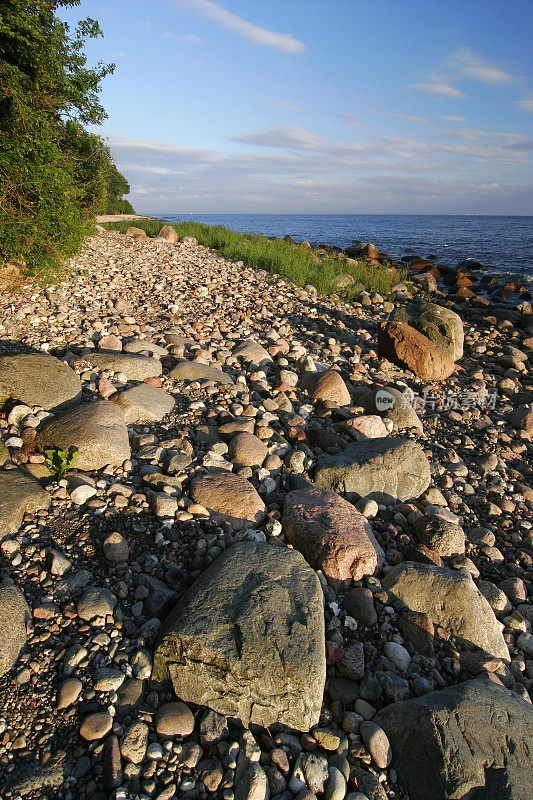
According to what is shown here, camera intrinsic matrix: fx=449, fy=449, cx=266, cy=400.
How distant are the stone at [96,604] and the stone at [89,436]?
1.09 metres

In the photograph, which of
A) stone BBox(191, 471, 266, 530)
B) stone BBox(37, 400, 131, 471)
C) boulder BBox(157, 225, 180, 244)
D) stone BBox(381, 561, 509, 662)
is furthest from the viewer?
boulder BBox(157, 225, 180, 244)

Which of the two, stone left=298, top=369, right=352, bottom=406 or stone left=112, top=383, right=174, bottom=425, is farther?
stone left=298, top=369, right=352, bottom=406

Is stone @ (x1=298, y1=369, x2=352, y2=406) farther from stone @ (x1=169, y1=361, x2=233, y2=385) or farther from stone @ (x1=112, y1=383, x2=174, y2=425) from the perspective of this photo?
stone @ (x1=112, y1=383, x2=174, y2=425)

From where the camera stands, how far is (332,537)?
300 centimetres

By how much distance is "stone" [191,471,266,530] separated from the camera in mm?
3145

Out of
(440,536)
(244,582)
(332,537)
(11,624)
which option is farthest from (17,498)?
(440,536)

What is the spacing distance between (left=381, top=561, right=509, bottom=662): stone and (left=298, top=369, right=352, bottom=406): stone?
2734 millimetres

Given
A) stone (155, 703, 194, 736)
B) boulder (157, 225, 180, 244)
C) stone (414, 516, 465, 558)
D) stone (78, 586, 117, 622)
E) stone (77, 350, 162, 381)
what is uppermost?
boulder (157, 225, 180, 244)

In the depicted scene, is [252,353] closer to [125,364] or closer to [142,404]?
[125,364]

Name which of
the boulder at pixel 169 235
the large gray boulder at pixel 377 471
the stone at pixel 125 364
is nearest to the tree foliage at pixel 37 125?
the stone at pixel 125 364

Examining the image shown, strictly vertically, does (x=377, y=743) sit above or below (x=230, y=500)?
below

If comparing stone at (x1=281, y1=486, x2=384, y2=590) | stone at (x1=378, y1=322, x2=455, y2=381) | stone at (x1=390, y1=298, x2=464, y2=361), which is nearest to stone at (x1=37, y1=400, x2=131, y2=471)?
stone at (x1=281, y1=486, x2=384, y2=590)

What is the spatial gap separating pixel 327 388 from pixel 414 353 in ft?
7.68

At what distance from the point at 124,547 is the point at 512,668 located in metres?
2.53
